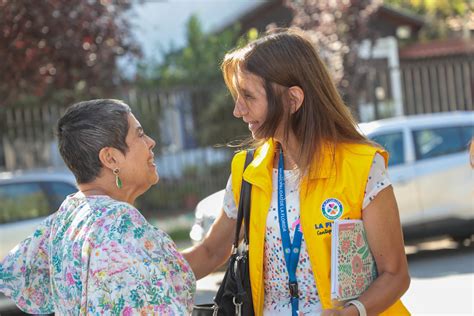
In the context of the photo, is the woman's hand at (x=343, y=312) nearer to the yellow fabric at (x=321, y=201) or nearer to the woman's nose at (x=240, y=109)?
the yellow fabric at (x=321, y=201)

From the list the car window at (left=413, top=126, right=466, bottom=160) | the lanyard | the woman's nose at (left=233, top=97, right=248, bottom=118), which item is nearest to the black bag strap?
the lanyard

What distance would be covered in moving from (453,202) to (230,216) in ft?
27.6

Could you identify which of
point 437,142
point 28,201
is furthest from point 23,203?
point 437,142

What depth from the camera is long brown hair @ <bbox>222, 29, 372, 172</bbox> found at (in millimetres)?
3068

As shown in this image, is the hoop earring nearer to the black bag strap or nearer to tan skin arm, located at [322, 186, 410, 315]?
the black bag strap

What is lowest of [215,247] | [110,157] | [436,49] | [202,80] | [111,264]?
[215,247]

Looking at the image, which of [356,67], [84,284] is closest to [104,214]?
[84,284]

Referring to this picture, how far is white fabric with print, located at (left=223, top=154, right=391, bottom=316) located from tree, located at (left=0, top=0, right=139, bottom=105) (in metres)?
8.20

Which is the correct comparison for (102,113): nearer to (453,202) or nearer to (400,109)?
(453,202)

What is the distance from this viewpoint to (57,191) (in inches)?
418

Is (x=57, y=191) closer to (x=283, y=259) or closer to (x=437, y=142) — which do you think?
(x=437, y=142)

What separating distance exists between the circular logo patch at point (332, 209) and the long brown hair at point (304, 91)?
0.16 m

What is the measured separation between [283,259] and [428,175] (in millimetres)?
8509

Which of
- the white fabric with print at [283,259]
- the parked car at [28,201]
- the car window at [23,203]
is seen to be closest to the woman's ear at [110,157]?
the white fabric with print at [283,259]
